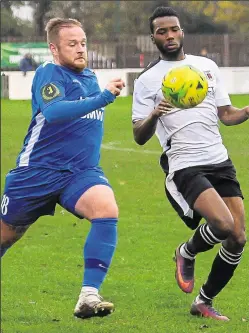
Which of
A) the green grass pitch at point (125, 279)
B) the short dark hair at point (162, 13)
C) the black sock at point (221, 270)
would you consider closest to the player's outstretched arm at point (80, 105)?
the short dark hair at point (162, 13)

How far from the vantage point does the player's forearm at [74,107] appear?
6.63 meters

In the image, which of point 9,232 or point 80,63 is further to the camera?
point 9,232

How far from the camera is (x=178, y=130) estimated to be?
7660 millimetres

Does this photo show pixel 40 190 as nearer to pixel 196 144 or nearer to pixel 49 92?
pixel 49 92

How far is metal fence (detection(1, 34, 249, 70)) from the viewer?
3747 cm

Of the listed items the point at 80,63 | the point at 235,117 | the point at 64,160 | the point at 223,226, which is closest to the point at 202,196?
the point at 223,226

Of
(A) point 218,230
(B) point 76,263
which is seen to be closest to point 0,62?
(B) point 76,263

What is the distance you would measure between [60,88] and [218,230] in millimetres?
1531

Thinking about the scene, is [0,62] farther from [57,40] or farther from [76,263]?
[57,40]

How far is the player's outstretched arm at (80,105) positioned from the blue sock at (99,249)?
2.30ft

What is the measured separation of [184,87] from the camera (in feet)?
23.0

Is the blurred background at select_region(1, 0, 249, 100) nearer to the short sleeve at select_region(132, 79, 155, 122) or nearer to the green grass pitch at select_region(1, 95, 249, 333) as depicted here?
the green grass pitch at select_region(1, 95, 249, 333)

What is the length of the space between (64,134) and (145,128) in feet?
2.08

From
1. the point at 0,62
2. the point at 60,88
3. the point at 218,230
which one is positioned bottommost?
the point at 0,62
